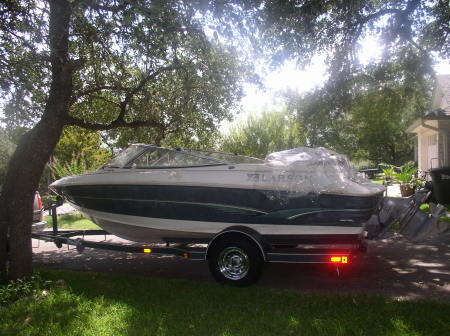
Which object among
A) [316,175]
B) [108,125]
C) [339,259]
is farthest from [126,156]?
[339,259]

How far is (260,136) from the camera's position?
1836 centimetres

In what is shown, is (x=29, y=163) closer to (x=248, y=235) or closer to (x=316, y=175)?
(x=248, y=235)

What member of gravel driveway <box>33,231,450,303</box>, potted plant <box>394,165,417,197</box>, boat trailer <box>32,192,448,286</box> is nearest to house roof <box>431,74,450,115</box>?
potted plant <box>394,165,417,197</box>

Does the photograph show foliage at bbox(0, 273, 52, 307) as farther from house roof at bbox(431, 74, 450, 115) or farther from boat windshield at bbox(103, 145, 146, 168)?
house roof at bbox(431, 74, 450, 115)

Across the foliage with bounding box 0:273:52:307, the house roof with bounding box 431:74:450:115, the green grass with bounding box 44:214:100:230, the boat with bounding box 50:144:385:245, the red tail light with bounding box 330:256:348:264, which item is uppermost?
the house roof with bounding box 431:74:450:115

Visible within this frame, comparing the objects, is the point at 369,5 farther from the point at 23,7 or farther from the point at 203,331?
the point at 203,331

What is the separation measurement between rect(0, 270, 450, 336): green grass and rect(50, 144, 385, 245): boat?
908 millimetres

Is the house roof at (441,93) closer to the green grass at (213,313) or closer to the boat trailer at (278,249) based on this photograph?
the boat trailer at (278,249)

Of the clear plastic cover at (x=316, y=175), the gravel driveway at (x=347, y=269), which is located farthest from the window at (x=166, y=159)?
the gravel driveway at (x=347, y=269)

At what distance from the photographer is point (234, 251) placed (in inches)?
209

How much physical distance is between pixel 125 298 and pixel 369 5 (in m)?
9.12

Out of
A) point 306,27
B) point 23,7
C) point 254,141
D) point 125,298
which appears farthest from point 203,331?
point 254,141

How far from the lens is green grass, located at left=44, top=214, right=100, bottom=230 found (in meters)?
11.1

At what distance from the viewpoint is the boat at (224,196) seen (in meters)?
5.04
